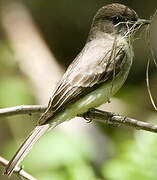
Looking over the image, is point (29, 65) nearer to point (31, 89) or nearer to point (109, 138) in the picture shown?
point (31, 89)

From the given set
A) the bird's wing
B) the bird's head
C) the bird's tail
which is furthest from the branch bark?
the bird's head

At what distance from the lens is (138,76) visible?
742 cm

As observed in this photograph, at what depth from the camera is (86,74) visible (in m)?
4.64

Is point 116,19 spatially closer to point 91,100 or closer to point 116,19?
point 116,19

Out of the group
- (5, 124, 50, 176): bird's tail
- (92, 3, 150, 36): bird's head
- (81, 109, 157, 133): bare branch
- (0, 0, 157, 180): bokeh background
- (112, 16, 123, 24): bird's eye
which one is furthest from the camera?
(112, 16, 123, 24): bird's eye

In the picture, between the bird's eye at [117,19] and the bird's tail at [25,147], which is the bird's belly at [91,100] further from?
the bird's eye at [117,19]

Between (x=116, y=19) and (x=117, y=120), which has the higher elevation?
(x=116, y=19)

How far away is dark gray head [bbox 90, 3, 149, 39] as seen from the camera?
16.3 ft

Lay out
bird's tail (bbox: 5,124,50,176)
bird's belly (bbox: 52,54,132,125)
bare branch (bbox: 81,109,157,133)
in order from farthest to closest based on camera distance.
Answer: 1. bird's belly (bbox: 52,54,132,125)
2. bird's tail (bbox: 5,124,50,176)
3. bare branch (bbox: 81,109,157,133)

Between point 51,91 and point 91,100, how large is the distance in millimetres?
1758

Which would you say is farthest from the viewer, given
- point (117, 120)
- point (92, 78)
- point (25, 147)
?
point (92, 78)

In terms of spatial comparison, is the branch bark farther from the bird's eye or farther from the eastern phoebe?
the bird's eye

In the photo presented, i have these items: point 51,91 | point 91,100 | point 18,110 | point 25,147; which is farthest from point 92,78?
point 51,91

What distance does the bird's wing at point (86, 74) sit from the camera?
175 inches
